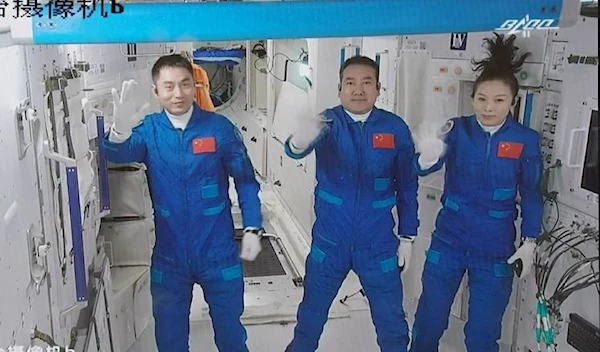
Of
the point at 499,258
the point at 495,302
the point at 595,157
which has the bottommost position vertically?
the point at 495,302

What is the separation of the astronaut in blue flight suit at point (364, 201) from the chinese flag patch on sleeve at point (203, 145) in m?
0.36

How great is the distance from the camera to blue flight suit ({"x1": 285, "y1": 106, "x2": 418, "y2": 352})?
3051 millimetres

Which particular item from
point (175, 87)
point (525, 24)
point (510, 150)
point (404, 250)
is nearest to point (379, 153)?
point (404, 250)

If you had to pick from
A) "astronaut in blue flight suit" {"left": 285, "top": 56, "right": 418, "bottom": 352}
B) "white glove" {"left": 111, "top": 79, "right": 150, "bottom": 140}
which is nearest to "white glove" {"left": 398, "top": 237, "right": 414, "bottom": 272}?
"astronaut in blue flight suit" {"left": 285, "top": 56, "right": 418, "bottom": 352}

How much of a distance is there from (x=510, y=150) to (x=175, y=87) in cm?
166

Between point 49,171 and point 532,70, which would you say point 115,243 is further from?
point 532,70

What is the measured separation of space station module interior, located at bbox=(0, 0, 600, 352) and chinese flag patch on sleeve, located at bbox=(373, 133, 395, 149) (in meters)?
0.31

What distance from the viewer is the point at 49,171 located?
2379mm

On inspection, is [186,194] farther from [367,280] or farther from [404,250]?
[404,250]

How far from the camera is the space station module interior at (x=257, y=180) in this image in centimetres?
169

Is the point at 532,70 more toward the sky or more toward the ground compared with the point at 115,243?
more toward the sky

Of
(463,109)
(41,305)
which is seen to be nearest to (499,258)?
(463,109)

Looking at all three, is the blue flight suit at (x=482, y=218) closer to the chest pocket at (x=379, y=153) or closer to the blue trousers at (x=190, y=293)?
the chest pocket at (x=379, y=153)

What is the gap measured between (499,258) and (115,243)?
2.34 meters
